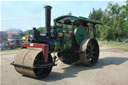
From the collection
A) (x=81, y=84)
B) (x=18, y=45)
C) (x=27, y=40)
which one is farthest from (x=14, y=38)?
(x=81, y=84)

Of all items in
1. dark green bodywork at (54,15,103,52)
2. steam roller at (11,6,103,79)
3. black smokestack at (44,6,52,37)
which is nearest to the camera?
steam roller at (11,6,103,79)

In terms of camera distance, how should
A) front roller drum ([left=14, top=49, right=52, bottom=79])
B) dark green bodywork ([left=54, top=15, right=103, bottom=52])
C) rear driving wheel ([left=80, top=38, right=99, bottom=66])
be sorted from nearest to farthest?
front roller drum ([left=14, top=49, right=52, bottom=79]) < dark green bodywork ([left=54, top=15, right=103, bottom=52]) < rear driving wheel ([left=80, top=38, right=99, bottom=66])

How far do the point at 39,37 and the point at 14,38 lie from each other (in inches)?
638

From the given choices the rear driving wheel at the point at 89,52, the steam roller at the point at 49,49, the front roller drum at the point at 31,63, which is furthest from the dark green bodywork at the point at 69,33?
the front roller drum at the point at 31,63

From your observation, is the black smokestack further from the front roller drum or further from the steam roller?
the front roller drum

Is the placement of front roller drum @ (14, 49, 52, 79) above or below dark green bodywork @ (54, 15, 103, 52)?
below

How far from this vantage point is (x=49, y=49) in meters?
4.90

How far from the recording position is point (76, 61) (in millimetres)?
7246

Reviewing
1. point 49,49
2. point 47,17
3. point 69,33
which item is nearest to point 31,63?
point 49,49

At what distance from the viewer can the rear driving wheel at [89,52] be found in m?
6.06

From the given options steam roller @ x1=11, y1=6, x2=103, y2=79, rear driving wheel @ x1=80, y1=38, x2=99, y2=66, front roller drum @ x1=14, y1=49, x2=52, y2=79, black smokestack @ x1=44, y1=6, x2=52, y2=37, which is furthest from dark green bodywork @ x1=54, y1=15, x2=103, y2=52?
front roller drum @ x1=14, y1=49, x2=52, y2=79

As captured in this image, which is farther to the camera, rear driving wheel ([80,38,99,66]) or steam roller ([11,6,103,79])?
rear driving wheel ([80,38,99,66])

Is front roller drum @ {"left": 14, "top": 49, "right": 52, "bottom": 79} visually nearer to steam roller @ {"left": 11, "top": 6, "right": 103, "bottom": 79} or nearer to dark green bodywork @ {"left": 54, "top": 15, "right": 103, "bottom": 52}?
steam roller @ {"left": 11, "top": 6, "right": 103, "bottom": 79}

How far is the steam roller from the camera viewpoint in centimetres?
431
